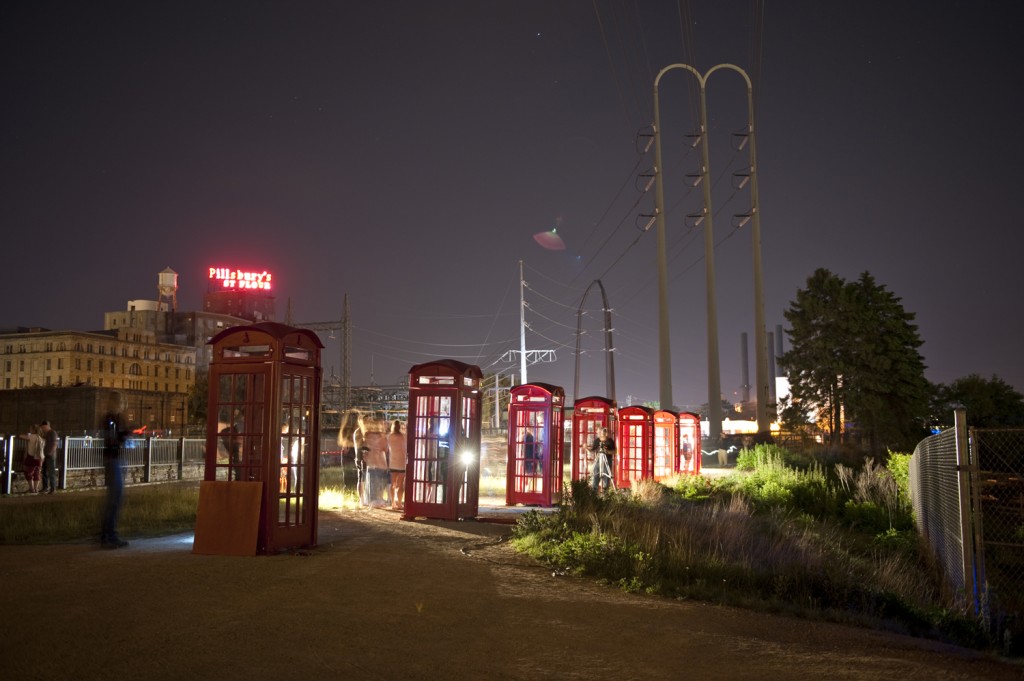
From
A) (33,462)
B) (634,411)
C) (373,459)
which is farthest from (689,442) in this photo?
(33,462)

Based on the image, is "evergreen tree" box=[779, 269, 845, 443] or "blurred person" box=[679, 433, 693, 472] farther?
"evergreen tree" box=[779, 269, 845, 443]

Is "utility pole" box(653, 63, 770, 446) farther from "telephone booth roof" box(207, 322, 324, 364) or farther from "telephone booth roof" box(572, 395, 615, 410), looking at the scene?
"telephone booth roof" box(207, 322, 324, 364)

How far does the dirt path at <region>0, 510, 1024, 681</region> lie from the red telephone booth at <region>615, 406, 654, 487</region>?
1745cm

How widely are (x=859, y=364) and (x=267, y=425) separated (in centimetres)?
4212

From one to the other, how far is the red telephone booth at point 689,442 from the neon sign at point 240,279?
310ft

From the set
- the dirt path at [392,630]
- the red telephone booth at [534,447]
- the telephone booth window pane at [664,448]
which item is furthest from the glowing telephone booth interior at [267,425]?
the telephone booth window pane at [664,448]

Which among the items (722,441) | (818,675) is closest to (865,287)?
(722,441)

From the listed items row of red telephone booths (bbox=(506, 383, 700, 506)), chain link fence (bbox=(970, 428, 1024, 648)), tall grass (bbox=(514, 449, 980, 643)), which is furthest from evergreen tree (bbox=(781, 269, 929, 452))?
tall grass (bbox=(514, 449, 980, 643))

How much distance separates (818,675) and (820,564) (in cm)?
453

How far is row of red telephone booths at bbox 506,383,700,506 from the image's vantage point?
20656 millimetres

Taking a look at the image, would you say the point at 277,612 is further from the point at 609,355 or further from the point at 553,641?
the point at 609,355

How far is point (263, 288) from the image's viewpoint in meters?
121

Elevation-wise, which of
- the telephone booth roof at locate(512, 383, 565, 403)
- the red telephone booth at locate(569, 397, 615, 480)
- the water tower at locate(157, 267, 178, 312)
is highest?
the water tower at locate(157, 267, 178, 312)

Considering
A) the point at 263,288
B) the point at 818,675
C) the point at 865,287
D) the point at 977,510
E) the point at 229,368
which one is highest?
the point at 263,288
